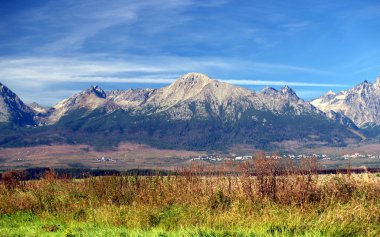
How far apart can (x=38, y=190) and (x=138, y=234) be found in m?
15.9

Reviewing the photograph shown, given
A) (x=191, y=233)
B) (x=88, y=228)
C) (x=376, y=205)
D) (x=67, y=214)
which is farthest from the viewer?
(x=67, y=214)

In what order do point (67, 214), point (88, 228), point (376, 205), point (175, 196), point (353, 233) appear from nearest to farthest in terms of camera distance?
point (353, 233), point (88, 228), point (376, 205), point (67, 214), point (175, 196)

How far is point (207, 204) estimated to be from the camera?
972 inches

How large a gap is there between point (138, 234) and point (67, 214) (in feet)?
30.8

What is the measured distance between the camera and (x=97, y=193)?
29719mm

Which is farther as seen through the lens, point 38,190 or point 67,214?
point 38,190

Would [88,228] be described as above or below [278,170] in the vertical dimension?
below

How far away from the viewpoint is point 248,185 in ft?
86.2

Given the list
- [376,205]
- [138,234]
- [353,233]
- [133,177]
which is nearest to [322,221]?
[353,233]

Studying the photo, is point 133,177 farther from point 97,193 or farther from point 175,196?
point 175,196

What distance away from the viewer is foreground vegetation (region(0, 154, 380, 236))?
61.0 feet

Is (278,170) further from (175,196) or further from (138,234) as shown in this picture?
(138,234)

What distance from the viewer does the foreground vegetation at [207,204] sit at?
61.0 feet

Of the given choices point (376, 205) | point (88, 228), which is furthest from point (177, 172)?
point (376, 205)
